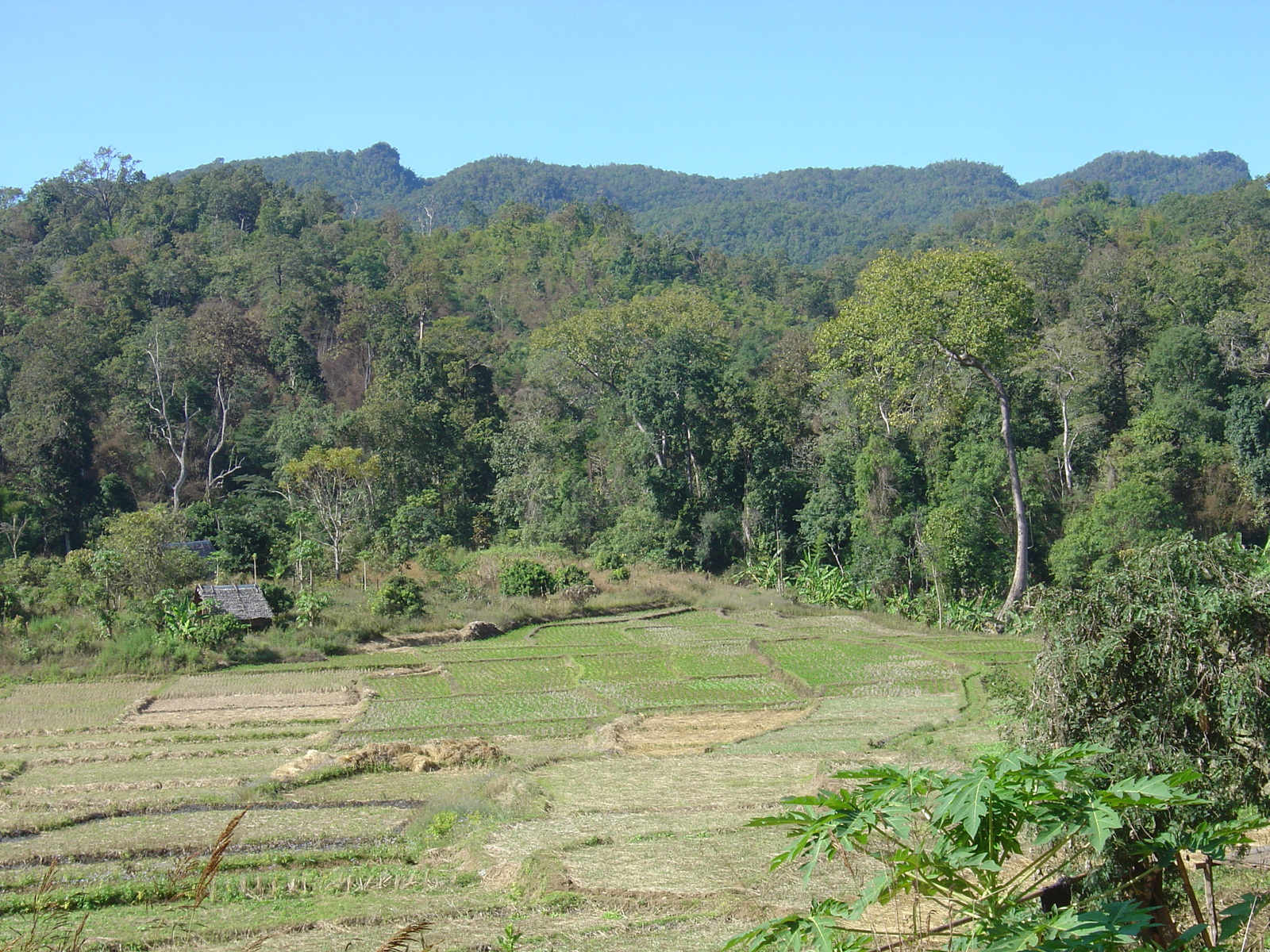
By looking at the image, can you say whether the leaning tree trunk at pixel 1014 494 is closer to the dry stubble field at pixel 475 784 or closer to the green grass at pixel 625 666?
the dry stubble field at pixel 475 784

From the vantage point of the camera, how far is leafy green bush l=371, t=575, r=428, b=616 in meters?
22.8

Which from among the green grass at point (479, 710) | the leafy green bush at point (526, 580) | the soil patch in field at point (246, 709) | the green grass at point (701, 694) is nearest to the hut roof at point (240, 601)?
the soil patch in field at point (246, 709)

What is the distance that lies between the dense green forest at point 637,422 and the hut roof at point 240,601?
78.2 inches

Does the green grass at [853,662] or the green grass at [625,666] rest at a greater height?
the green grass at [625,666]

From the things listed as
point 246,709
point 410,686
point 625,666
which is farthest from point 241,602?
point 625,666

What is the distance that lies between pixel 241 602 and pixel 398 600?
11.3 feet

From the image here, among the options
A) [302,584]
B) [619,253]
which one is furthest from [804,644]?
[619,253]

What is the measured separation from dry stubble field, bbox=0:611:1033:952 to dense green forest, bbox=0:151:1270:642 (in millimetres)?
5529

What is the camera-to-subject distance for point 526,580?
85.6 feet

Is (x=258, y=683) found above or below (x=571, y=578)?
below

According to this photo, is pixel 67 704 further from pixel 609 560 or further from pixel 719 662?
pixel 609 560

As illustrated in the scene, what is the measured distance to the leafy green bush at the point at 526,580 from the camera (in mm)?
26016

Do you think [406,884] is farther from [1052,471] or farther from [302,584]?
[1052,471]

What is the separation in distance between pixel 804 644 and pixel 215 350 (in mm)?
22498
